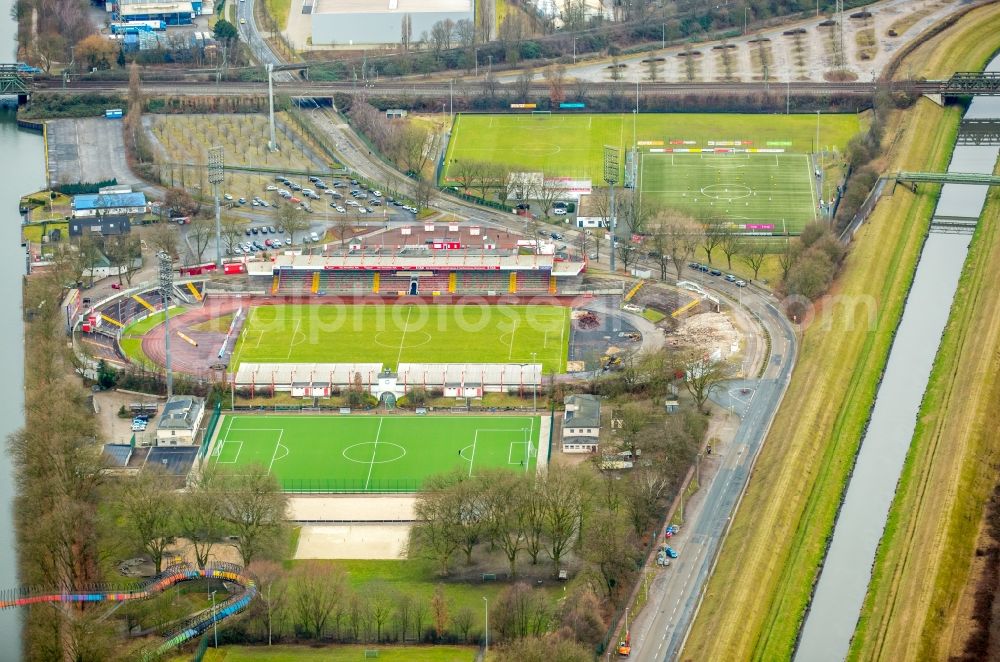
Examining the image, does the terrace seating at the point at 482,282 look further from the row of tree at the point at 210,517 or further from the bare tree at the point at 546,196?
the row of tree at the point at 210,517

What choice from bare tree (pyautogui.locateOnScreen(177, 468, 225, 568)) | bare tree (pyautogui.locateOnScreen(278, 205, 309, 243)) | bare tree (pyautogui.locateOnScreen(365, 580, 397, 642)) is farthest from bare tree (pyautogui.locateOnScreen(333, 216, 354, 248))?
bare tree (pyautogui.locateOnScreen(365, 580, 397, 642))

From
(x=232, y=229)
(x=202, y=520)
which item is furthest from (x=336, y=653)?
(x=232, y=229)

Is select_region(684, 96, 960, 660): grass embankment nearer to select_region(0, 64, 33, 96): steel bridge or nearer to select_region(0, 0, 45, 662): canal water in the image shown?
select_region(0, 0, 45, 662): canal water

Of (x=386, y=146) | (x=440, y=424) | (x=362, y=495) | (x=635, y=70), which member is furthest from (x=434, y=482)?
(x=635, y=70)

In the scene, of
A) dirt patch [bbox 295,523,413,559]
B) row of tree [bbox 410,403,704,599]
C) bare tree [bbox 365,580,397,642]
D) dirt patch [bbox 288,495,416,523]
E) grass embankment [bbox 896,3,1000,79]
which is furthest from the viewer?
grass embankment [bbox 896,3,1000,79]

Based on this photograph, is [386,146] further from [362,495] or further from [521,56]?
[362,495]
